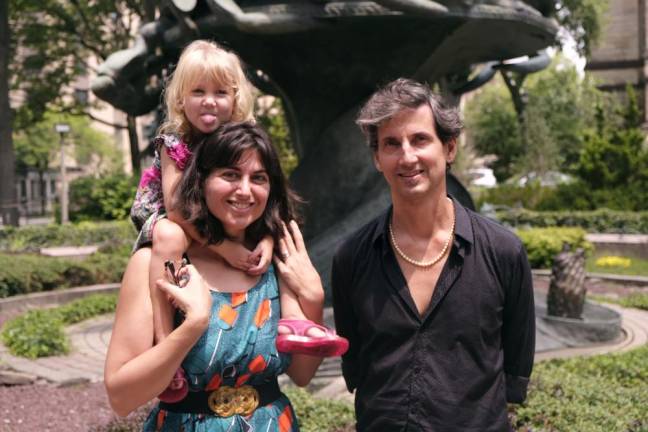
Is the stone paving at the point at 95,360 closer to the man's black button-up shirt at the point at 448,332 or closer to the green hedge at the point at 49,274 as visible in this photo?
the green hedge at the point at 49,274

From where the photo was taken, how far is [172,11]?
7.27 m

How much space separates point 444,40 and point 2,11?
20324 mm

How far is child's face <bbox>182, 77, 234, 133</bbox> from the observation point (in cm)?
257

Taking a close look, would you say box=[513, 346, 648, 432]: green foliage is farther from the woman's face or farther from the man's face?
the woman's face

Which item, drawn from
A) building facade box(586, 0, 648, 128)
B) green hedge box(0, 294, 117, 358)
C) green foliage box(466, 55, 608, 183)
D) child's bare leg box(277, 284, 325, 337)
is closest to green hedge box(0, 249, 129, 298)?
green hedge box(0, 294, 117, 358)

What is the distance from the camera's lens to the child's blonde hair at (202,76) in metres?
2.62

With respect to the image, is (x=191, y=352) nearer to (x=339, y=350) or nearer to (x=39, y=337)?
(x=339, y=350)

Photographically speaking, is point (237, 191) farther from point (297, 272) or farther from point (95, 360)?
point (95, 360)

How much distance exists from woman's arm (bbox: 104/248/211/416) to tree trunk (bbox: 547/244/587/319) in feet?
21.0

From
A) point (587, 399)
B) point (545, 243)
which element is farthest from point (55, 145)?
point (587, 399)

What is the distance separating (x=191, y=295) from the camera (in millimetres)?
2225

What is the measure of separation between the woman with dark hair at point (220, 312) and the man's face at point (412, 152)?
0.37m

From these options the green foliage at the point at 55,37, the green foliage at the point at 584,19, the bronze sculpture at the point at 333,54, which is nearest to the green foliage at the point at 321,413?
the bronze sculpture at the point at 333,54

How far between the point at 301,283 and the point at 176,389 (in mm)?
535
